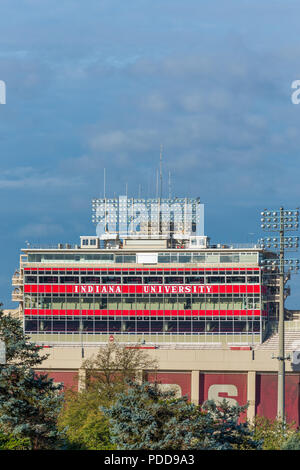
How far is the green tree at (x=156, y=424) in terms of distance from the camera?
175 ft

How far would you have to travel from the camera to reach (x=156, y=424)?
5394 centimetres

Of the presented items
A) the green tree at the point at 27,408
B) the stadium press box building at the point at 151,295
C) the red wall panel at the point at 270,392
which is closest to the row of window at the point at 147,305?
the stadium press box building at the point at 151,295

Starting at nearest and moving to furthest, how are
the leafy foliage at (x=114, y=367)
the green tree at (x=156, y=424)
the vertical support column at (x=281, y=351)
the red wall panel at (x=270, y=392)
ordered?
the green tree at (x=156, y=424) → the leafy foliage at (x=114, y=367) → the vertical support column at (x=281, y=351) → the red wall panel at (x=270, y=392)

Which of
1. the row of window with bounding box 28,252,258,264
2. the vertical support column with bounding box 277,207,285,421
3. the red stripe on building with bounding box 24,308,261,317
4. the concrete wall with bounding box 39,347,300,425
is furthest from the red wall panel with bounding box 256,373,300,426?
the row of window with bounding box 28,252,258,264

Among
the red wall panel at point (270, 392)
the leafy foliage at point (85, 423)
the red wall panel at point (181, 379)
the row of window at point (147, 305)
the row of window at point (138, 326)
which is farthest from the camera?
the row of window at point (138, 326)

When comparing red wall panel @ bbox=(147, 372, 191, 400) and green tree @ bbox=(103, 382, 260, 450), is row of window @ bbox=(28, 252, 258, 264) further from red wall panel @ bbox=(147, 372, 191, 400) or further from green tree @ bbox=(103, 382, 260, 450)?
green tree @ bbox=(103, 382, 260, 450)

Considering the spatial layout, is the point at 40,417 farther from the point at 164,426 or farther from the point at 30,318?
the point at 30,318

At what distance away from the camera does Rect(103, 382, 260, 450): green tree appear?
175 feet

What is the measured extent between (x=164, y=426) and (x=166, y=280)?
375 feet

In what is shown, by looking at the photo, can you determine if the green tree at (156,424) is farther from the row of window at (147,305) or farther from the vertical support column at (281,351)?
the row of window at (147,305)

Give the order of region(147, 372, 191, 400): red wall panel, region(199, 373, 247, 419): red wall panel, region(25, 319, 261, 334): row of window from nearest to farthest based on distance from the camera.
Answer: region(147, 372, 191, 400): red wall panel → region(199, 373, 247, 419): red wall panel → region(25, 319, 261, 334): row of window

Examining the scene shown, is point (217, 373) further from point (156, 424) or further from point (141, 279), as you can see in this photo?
point (156, 424)
